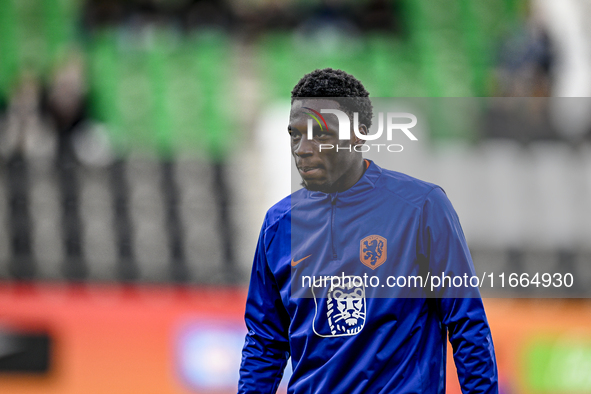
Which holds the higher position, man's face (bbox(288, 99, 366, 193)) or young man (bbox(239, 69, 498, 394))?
man's face (bbox(288, 99, 366, 193))

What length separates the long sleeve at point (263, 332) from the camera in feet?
6.89

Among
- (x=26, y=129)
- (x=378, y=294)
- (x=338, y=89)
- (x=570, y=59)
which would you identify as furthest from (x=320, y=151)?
(x=570, y=59)

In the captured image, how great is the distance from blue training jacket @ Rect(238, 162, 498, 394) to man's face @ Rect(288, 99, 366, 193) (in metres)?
0.06

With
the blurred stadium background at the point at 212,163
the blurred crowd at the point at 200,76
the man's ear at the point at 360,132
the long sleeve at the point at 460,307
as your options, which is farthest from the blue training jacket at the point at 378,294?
the blurred crowd at the point at 200,76

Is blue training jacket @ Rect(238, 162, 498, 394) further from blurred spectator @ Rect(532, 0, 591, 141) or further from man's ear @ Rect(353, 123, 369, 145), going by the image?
blurred spectator @ Rect(532, 0, 591, 141)

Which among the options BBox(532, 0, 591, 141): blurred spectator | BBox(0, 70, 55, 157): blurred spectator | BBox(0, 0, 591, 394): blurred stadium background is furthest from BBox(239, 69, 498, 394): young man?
BBox(0, 70, 55, 157): blurred spectator

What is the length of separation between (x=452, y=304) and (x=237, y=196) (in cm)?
413

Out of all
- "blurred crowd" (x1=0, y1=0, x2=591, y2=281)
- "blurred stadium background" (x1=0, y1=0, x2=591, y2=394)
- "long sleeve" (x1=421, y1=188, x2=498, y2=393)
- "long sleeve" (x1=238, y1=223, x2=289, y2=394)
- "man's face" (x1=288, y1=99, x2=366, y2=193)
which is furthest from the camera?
"blurred crowd" (x1=0, y1=0, x2=591, y2=281)

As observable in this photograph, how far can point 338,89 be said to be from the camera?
193 cm

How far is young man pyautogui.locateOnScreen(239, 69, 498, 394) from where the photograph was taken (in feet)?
6.12

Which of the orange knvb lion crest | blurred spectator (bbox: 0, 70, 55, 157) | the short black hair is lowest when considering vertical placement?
the orange knvb lion crest

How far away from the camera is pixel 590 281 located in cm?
490

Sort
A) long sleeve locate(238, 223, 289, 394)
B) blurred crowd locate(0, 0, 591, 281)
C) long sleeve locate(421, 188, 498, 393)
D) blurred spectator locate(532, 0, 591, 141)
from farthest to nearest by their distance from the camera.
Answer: blurred crowd locate(0, 0, 591, 281), blurred spectator locate(532, 0, 591, 141), long sleeve locate(238, 223, 289, 394), long sleeve locate(421, 188, 498, 393)

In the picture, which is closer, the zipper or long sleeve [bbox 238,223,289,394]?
the zipper
